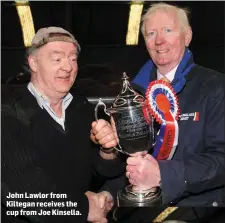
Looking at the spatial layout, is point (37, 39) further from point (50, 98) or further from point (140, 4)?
point (140, 4)

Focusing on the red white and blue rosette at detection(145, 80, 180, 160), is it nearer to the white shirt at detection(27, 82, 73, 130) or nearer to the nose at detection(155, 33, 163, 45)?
the nose at detection(155, 33, 163, 45)

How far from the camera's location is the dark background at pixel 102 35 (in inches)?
62.1

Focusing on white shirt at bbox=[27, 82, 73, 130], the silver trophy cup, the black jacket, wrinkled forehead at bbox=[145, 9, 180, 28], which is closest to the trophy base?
the silver trophy cup

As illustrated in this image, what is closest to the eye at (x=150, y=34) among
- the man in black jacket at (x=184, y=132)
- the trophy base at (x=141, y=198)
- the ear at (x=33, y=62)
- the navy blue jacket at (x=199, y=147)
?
the man in black jacket at (x=184, y=132)

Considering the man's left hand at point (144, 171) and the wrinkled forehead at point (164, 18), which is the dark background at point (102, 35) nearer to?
the wrinkled forehead at point (164, 18)

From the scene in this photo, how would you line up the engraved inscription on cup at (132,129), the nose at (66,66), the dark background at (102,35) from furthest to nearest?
the dark background at (102,35)
the nose at (66,66)
the engraved inscription on cup at (132,129)

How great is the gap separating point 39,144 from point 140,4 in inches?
35.2

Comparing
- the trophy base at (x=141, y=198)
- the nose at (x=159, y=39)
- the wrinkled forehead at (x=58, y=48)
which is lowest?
the trophy base at (x=141, y=198)

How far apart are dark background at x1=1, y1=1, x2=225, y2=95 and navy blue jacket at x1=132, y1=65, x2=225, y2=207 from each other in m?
0.54

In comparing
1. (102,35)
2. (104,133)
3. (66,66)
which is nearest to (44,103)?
(66,66)

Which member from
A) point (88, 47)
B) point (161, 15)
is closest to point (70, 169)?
point (161, 15)

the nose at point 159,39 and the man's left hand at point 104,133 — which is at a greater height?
the nose at point 159,39

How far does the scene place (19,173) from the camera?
969 mm

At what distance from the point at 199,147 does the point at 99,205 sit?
39 cm
